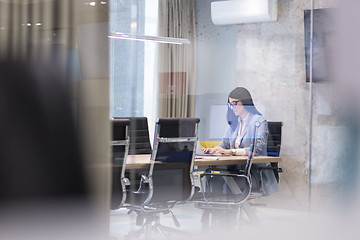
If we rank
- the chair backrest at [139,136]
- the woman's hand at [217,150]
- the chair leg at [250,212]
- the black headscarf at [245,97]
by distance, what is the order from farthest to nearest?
the chair leg at [250,212]
the black headscarf at [245,97]
the woman's hand at [217,150]
the chair backrest at [139,136]

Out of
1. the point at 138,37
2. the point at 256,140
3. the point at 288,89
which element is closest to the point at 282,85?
the point at 288,89

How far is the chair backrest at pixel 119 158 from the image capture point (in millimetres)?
3588

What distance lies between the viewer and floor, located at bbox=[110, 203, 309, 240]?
3.66 m

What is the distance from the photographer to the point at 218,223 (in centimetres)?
391

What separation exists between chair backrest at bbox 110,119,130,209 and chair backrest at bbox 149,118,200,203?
0.64ft

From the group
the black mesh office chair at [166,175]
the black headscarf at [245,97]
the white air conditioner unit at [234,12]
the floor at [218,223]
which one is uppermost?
the white air conditioner unit at [234,12]

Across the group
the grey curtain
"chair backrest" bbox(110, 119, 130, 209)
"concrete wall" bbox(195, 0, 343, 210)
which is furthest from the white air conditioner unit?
"chair backrest" bbox(110, 119, 130, 209)

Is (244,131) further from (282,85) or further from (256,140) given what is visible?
(282,85)

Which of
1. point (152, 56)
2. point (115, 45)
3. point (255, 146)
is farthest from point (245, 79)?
point (115, 45)

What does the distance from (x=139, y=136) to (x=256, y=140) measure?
915 millimetres

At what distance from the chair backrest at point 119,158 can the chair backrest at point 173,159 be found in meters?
0.20

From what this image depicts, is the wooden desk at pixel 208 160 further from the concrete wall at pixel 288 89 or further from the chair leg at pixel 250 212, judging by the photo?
the chair leg at pixel 250 212

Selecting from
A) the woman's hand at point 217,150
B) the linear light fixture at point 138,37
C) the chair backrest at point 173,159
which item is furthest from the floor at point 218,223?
the linear light fixture at point 138,37

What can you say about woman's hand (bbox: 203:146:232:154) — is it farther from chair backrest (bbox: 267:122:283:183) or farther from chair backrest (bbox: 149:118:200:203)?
chair backrest (bbox: 267:122:283:183)
